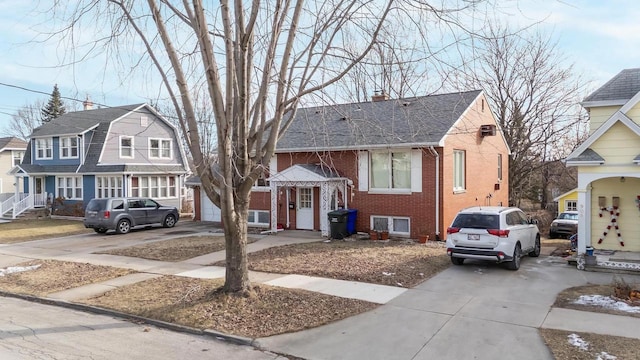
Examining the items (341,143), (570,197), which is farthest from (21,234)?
(570,197)

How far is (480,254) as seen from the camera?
11.4 metres

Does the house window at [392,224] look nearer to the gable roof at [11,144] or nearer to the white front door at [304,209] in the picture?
the white front door at [304,209]

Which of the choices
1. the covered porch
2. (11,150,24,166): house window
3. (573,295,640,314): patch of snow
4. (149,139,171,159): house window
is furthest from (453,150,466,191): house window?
(11,150,24,166): house window

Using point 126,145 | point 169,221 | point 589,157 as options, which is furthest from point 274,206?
point 126,145

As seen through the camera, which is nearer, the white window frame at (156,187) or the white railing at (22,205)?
the white window frame at (156,187)

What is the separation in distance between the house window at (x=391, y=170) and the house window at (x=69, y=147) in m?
23.3

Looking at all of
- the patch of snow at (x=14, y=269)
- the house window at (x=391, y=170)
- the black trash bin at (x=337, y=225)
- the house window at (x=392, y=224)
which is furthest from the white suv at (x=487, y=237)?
the patch of snow at (x=14, y=269)

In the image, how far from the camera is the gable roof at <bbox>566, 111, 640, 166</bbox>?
11.6 meters

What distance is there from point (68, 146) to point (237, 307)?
29.3m

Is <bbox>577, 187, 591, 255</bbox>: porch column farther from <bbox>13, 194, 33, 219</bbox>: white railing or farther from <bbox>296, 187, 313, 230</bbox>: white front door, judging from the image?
<bbox>13, 194, 33, 219</bbox>: white railing

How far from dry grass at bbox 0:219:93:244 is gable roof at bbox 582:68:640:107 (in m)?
22.8

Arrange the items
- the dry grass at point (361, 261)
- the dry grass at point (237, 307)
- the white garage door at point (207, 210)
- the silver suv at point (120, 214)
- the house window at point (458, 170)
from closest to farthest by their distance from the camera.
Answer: the dry grass at point (237, 307) < the dry grass at point (361, 261) < the house window at point (458, 170) < the silver suv at point (120, 214) < the white garage door at point (207, 210)

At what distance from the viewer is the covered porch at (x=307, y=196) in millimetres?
18156

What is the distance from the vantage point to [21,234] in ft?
70.2
